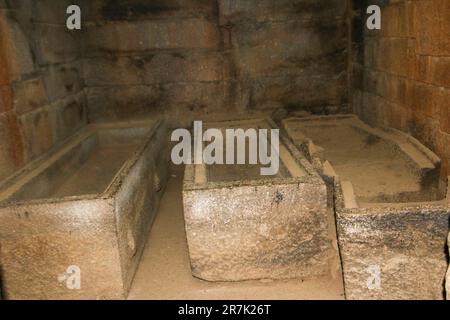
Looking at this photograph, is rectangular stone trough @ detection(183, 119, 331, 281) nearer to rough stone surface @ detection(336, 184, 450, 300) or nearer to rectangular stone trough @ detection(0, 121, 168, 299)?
rough stone surface @ detection(336, 184, 450, 300)

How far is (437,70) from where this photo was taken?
3.48 m

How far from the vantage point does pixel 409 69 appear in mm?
3939

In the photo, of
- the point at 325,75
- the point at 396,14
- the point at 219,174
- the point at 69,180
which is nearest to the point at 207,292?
the point at 219,174

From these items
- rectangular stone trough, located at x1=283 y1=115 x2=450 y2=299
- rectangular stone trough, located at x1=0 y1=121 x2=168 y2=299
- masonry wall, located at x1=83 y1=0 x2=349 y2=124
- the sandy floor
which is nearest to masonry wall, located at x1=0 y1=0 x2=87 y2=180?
masonry wall, located at x1=83 y1=0 x2=349 y2=124

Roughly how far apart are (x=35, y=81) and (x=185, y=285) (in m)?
2.35

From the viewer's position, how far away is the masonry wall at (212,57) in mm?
5301

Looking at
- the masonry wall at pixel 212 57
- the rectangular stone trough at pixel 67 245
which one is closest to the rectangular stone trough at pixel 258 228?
the rectangular stone trough at pixel 67 245

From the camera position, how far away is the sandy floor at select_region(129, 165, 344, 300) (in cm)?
292

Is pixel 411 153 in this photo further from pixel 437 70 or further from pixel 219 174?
pixel 219 174

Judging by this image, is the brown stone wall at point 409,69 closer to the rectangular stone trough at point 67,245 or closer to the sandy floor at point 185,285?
the sandy floor at point 185,285

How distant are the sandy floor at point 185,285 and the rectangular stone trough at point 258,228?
66 millimetres

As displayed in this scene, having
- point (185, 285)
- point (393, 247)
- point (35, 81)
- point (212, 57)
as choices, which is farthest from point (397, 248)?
point (212, 57)

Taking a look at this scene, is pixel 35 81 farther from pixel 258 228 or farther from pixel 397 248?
pixel 397 248

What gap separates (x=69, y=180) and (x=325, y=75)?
10.9 feet
